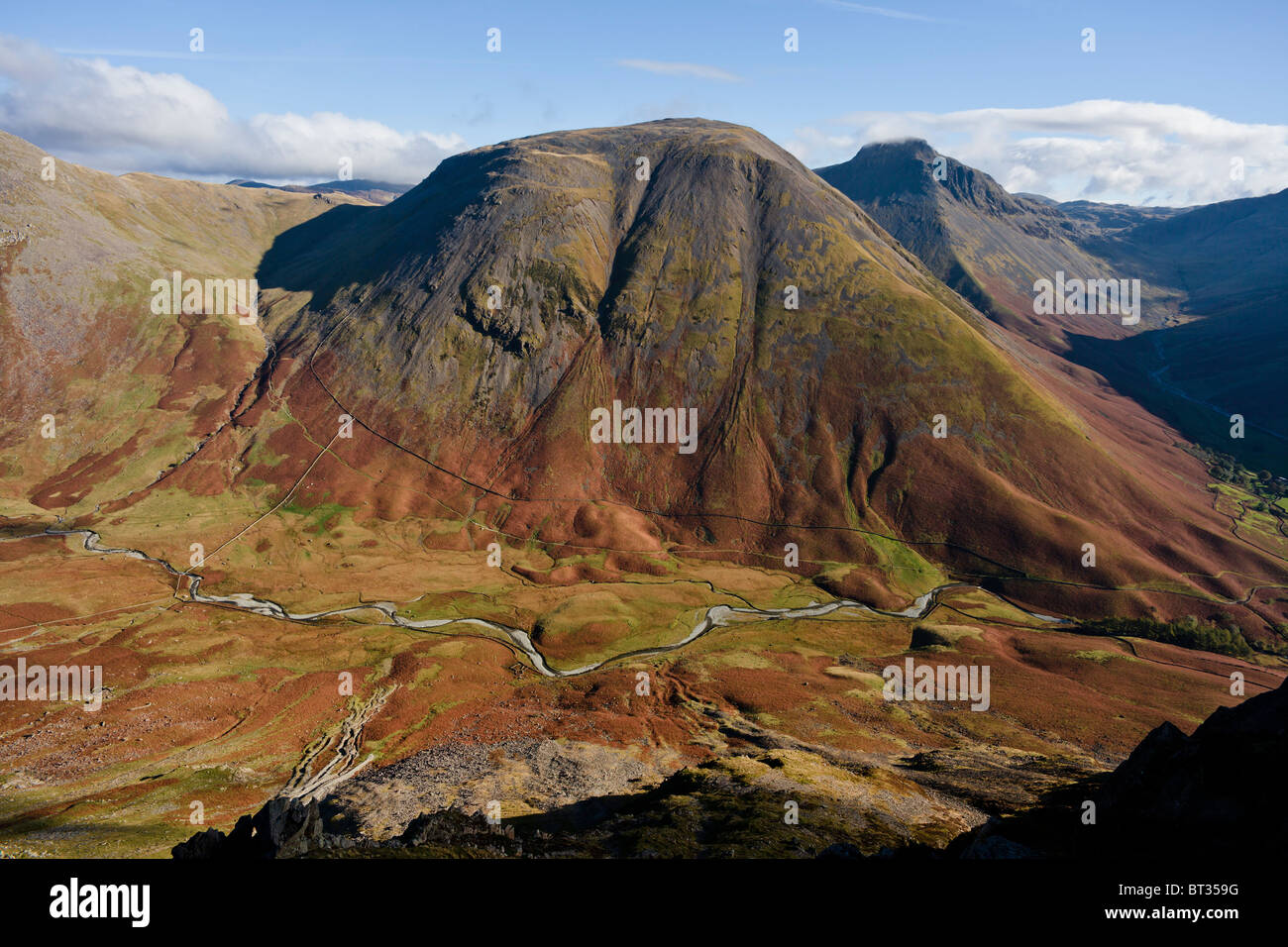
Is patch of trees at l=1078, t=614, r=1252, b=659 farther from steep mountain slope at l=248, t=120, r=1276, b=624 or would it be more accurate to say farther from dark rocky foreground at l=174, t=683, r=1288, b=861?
dark rocky foreground at l=174, t=683, r=1288, b=861

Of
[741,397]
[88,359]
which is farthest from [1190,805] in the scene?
[88,359]

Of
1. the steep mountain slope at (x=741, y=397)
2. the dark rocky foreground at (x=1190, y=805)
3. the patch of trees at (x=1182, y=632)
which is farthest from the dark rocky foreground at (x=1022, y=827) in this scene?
the steep mountain slope at (x=741, y=397)

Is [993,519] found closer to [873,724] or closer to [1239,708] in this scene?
[873,724]

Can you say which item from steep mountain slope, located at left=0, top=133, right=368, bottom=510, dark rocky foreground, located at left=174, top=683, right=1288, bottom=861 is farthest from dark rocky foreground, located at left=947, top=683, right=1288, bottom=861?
steep mountain slope, located at left=0, top=133, right=368, bottom=510

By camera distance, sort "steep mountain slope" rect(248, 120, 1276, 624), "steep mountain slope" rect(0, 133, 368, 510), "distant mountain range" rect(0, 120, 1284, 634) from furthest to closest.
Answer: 1. "steep mountain slope" rect(0, 133, 368, 510)
2. "steep mountain slope" rect(248, 120, 1276, 624)
3. "distant mountain range" rect(0, 120, 1284, 634)

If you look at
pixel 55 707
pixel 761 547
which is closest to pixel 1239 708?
pixel 761 547

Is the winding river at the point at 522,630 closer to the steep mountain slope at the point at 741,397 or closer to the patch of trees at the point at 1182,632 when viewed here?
the patch of trees at the point at 1182,632
